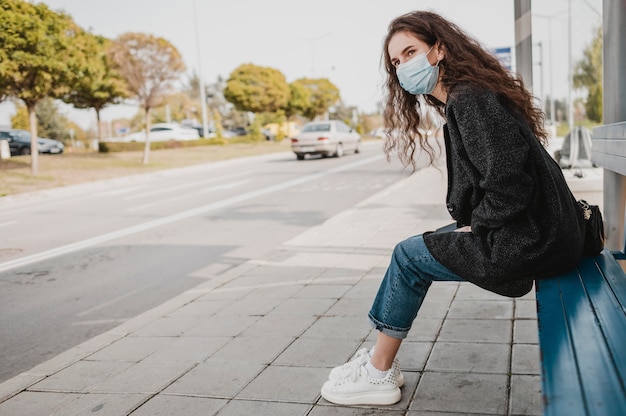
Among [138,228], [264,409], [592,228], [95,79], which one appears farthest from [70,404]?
[95,79]

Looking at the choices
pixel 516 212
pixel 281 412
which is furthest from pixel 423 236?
pixel 281 412

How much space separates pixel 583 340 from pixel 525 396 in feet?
3.18

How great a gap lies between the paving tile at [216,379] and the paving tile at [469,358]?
91 centimetres

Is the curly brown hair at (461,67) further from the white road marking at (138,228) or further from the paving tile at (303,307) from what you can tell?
the white road marking at (138,228)

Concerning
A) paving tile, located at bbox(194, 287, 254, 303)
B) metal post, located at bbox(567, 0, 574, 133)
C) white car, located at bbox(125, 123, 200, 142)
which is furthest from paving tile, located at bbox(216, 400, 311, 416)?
white car, located at bbox(125, 123, 200, 142)

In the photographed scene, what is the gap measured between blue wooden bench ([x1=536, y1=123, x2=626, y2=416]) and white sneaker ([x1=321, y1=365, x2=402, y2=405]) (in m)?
0.79

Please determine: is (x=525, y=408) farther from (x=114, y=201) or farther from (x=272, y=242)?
(x=114, y=201)

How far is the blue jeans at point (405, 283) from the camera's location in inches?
101

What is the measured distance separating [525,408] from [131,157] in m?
27.0

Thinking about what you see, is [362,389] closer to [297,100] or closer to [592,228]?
[592,228]

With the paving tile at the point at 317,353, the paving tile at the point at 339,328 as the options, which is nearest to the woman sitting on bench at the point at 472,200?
the paving tile at the point at 317,353

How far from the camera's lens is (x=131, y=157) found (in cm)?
2798

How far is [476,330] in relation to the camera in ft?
11.8

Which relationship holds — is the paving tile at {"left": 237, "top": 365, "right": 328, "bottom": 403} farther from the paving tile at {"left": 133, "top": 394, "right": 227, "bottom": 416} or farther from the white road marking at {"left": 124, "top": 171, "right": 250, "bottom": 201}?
the white road marking at {"left": 124, "top": 171, "right": 250, "bottom": 201}
